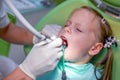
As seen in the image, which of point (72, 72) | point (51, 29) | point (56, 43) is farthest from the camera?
point (51, 29)

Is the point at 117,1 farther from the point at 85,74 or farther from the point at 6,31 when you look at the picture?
the point at 6,31

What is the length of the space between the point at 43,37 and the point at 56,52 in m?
0.08

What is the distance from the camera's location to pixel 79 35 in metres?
1.10

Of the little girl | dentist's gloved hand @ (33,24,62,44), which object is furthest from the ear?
dentist's gloved hand @ (33,24,62,44)

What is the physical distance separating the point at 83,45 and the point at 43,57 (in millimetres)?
215

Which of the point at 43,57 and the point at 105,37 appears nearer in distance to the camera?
the point at 43,57

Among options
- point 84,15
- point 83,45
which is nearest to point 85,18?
point 84,15

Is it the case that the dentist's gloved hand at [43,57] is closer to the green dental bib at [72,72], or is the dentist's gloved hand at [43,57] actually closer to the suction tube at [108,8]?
the green dental bib at [72,72]

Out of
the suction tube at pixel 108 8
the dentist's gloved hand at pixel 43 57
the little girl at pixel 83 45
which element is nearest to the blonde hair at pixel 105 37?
the little girl at pixel 83 45

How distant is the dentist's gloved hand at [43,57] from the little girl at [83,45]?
85 mm

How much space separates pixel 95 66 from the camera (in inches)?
46.9

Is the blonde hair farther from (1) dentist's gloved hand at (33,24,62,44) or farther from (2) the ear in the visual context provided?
(1) dentist's gloved hand at (33,24,62,44)

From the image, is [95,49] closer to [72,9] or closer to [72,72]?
[72,72]

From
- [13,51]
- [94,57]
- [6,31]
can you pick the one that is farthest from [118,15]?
[13,51]
